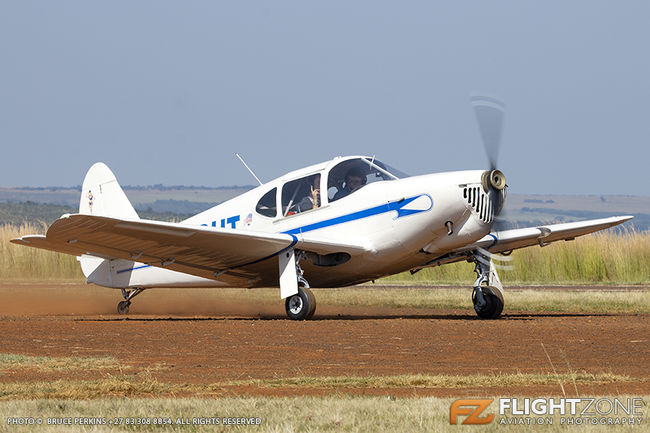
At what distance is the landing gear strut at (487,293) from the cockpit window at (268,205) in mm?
3654

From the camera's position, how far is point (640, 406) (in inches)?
277

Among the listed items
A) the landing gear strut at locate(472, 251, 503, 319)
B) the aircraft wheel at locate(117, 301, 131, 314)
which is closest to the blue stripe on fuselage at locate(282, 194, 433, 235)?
the landing gear strut at locate(472, 251, 503, 319)

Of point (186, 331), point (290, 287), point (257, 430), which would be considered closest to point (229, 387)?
point (257, 430)

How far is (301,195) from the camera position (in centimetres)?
1664

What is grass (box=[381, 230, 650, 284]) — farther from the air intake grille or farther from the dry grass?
the air intake grille

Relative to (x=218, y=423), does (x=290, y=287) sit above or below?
above

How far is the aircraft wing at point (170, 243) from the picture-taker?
589 inches

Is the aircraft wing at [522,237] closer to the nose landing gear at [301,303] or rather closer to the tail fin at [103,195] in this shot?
the nose landing gear at [301,303]

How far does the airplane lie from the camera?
15101 mm

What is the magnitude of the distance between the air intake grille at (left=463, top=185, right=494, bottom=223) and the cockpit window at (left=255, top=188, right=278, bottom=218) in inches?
142

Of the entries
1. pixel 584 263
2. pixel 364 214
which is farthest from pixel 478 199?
pixel 584 263

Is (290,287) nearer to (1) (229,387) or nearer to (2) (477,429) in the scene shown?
(1) (229,387)

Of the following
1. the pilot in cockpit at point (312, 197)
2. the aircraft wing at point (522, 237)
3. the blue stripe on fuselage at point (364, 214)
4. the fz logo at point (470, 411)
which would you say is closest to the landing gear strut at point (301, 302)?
the blue stripe on fuselage at point (364, 214)

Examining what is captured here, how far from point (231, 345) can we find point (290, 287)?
3.52 metres
